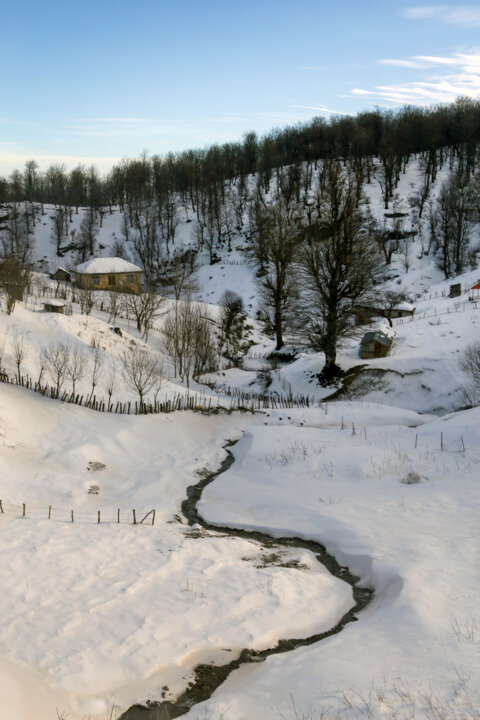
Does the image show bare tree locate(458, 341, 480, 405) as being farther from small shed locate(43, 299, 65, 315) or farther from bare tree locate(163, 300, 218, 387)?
small shed locate(43, 299, 65, 315)

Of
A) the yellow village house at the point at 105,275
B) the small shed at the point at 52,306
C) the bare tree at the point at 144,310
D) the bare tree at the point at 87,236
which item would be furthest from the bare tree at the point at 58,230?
the small shed at the point at 52,306

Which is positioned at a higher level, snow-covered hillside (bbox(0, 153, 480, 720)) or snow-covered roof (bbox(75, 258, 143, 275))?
snow-covered roof (bbox(75, 258, 143, 275))

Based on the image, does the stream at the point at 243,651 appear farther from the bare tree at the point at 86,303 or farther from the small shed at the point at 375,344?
the bare tree at the point at 86,303

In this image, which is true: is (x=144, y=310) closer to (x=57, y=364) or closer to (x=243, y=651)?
(x=57, y=364)

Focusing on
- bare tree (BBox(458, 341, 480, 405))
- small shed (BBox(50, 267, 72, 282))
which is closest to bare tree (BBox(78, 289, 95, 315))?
small shed (BBox(50, 267, 72, 282))

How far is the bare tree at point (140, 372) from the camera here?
2314cm

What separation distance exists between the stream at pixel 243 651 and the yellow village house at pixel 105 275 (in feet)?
146

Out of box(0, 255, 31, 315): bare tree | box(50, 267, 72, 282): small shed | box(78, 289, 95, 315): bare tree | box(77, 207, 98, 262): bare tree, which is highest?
box(77, 207, 98, 262): bare tree

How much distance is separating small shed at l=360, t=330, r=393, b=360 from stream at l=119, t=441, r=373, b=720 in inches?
757

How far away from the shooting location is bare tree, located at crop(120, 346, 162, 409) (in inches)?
911

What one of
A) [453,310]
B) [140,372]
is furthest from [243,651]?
[453,310]

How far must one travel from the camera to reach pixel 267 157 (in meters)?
90.9

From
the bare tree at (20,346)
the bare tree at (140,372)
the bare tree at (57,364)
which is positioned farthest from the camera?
the bare tree at (20,346)

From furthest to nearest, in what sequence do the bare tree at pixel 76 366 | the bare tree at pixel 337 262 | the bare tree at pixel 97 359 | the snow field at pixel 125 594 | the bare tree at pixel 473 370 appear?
the bare tree at pixel 337 262 → the bare tree at pixel 97 359 → the bare tree at pixel 473 370 → the bare tree at pixel 76 366 → the snow field at pixel 125 594
